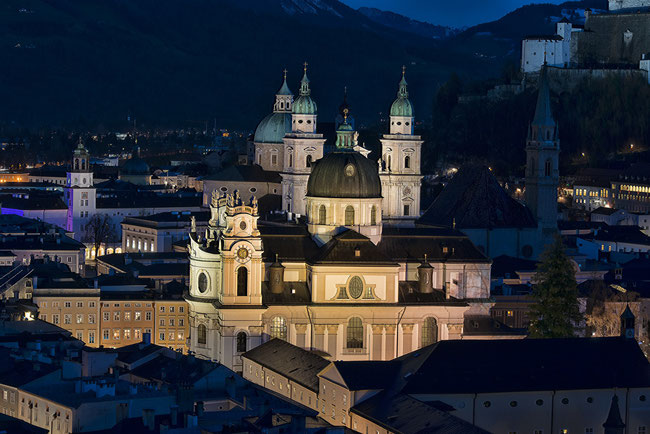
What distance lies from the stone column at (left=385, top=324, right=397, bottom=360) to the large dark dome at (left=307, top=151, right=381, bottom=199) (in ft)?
23.8

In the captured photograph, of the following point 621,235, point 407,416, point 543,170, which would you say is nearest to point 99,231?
point 621,235

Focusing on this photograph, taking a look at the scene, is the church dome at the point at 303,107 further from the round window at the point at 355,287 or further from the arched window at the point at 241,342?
the arched window at the point at 241,342

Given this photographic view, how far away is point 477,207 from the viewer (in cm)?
13112

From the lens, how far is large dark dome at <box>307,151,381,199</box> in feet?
336

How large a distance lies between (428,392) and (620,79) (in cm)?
12111

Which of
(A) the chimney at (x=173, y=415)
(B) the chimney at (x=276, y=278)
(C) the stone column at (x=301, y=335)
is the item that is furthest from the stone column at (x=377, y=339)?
(A) the chimney at (x=173, y=415)

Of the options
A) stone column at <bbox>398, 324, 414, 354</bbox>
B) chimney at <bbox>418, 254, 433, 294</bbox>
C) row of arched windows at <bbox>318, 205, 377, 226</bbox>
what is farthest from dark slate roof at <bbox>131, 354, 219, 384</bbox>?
row of arched windows at <bbox>318, 205, 377, 226</bbox>

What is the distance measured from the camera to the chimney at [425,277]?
100 meters

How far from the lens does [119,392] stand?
7025 cm

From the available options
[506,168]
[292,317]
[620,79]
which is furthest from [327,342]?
[620,79]

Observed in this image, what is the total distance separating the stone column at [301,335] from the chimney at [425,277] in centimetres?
620

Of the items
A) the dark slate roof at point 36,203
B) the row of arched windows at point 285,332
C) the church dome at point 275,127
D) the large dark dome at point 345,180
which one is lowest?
the row of arched windows at point 285,332

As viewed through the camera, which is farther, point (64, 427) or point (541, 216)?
point (541, 216)

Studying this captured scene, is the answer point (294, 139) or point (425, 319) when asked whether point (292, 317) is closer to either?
point (425, 319)
